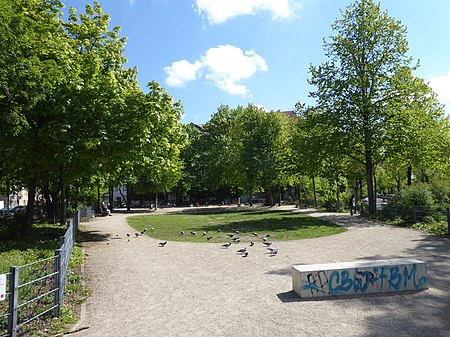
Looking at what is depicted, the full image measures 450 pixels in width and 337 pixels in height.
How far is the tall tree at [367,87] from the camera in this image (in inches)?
960

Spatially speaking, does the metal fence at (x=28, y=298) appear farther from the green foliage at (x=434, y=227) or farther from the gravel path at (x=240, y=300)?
the green foliage at (x=434, y=227)

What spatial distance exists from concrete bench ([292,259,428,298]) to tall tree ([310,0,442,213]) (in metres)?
18.2

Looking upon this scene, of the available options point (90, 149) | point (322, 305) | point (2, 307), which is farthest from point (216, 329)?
point (90, 149)

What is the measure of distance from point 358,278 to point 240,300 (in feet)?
8.05

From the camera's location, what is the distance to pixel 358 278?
7.34 metres

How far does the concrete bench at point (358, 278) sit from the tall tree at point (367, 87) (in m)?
18.2

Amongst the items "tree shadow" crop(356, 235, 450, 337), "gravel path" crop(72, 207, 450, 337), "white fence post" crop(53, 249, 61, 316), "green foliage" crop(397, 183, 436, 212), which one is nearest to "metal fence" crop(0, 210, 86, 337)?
"white fence post" crop(53, 249, 61, 316)

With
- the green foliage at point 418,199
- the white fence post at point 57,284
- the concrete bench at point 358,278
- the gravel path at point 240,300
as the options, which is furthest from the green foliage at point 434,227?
the white fence post at point 57,284

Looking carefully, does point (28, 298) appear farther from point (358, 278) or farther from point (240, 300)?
point (358, 278)

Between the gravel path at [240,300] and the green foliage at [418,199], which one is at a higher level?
the green foliage at [418,199]

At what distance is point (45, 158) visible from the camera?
1490 centimetres

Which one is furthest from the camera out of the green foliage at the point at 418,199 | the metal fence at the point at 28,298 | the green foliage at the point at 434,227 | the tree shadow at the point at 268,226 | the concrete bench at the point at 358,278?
the tree shadow at the point at 268,226

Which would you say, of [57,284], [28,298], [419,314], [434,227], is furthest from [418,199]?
[28,298]

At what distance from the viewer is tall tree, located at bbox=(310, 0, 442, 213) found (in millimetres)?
24375
